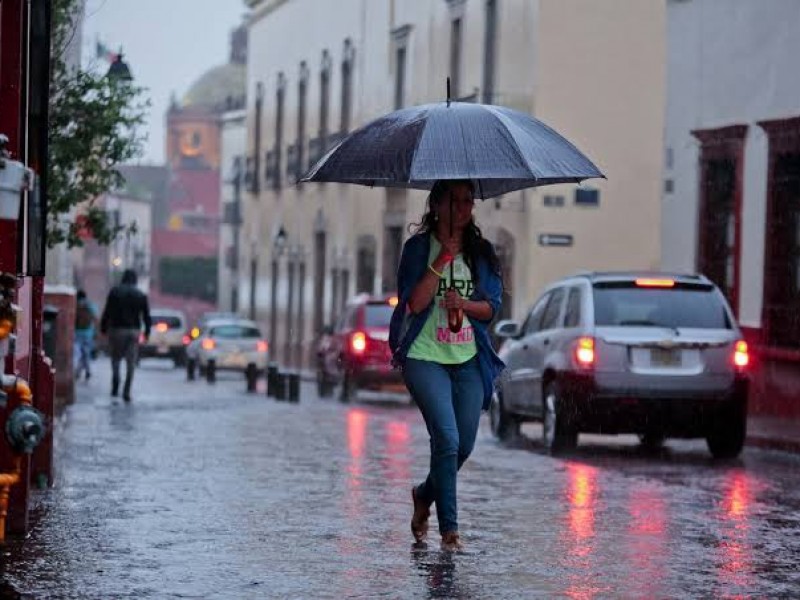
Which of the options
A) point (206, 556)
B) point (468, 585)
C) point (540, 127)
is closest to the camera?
point (468, 585)

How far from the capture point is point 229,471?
50.8 ft

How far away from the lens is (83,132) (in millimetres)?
18641

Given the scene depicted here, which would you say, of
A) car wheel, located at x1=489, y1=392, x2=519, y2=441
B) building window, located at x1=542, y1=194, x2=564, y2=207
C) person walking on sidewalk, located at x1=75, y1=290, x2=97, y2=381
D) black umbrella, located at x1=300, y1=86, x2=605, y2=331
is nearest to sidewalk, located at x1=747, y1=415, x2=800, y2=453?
car wheel, located at x1=489, y1=392, x2=519, y2=441

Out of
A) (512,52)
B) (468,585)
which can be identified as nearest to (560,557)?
(468,585)

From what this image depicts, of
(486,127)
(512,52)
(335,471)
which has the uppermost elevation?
(512,52)

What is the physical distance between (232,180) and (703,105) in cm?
6014

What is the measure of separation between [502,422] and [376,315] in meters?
11.2

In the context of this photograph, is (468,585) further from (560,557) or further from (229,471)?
(229,471)

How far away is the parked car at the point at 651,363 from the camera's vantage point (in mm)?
18438

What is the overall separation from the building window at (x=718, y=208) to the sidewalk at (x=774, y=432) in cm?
252

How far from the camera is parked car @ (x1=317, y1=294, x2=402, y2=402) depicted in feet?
107

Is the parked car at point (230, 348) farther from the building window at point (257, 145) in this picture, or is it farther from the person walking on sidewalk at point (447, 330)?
the person walking on sidewalk at point (447, 330)

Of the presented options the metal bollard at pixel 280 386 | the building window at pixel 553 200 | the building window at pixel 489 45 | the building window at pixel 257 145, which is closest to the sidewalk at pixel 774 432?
the metal bollard at pixel 280 386

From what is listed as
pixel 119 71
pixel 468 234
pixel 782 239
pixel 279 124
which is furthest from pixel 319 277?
pixel 468 234
